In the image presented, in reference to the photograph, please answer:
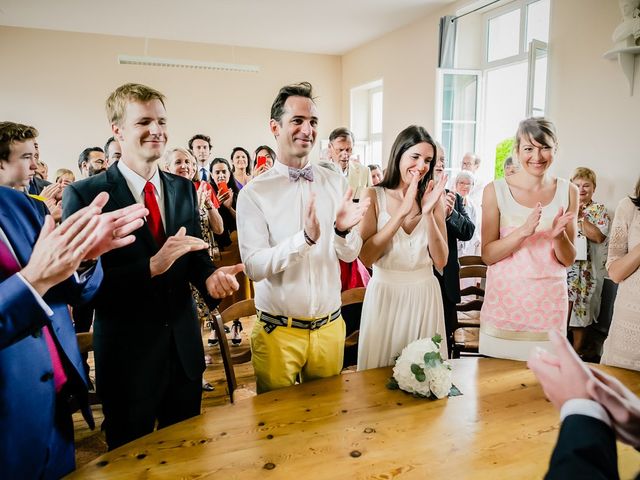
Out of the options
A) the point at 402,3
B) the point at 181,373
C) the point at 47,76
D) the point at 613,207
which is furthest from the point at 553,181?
the point at 47,76

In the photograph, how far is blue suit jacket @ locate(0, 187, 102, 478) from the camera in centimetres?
117

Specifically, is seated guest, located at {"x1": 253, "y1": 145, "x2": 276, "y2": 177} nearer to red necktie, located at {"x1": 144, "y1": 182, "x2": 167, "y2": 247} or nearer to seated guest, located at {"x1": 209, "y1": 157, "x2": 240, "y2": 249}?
seated guest, located at {"x1": 209, "y1": 157, "x2": 240, "y2": 249}

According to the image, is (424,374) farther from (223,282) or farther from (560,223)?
(560,223)

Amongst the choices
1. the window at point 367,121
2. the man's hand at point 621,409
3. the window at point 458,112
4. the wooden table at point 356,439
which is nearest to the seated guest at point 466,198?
the window at point 458,112

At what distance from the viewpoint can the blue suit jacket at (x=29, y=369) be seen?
45.9 inches

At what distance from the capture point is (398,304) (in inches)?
81.7

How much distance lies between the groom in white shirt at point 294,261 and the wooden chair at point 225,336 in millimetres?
56

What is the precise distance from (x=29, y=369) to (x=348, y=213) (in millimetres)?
1131

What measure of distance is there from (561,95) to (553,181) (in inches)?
119

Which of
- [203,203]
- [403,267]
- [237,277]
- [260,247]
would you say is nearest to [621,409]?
[260,247]

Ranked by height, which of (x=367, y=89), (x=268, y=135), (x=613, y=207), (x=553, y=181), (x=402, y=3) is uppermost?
(x=402, y=3)

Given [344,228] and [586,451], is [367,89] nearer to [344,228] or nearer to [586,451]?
[344,228]

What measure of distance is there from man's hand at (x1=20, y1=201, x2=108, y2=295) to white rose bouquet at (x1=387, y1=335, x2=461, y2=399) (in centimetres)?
100

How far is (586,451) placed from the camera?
645 millimetres
